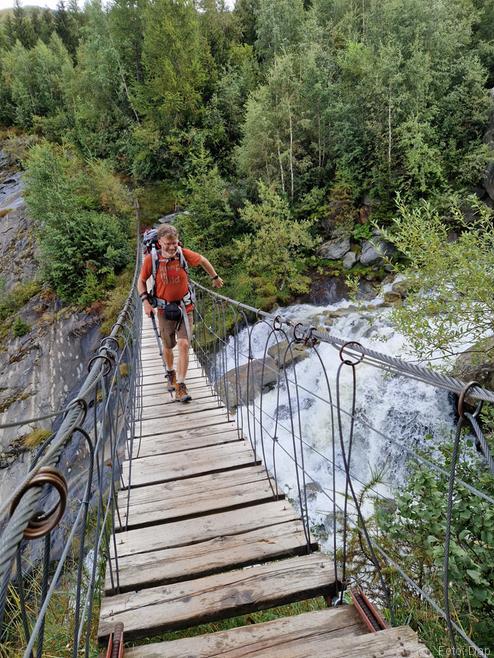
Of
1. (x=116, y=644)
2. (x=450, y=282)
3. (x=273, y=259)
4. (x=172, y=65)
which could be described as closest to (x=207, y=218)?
(x=273, y=259)

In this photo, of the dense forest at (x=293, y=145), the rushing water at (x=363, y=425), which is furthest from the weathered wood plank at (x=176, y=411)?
the dense forest at (x=293, y=145)

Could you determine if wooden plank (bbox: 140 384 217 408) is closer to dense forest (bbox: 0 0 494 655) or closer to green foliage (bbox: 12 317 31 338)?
dense forest (bbox: 0 0 494 655)

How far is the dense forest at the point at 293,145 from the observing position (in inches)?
456

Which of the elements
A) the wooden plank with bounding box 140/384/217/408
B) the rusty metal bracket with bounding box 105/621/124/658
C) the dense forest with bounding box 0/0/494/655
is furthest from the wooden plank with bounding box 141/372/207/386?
the dense forest with bounding box 0/0/494/655

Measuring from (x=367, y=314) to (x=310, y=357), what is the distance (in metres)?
2.11

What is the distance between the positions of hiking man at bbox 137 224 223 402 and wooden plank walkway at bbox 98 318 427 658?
3.36ft

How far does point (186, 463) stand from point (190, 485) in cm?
27

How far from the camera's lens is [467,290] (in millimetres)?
4496

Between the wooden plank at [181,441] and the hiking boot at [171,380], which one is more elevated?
the hiking boot at [171,380]

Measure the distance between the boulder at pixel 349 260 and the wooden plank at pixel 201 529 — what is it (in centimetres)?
1027

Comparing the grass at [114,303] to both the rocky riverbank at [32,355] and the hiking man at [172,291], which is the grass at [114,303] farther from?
the hiking man at [172,291]

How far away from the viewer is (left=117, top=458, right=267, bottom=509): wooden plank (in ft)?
7.26

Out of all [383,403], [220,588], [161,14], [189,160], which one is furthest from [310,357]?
[161,14]

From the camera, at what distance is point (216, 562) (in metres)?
1.64
